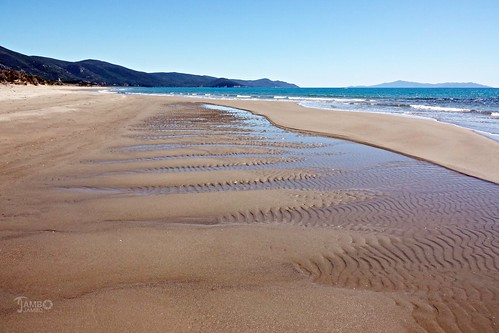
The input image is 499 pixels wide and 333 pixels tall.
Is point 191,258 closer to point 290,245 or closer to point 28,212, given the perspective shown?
point 290,245

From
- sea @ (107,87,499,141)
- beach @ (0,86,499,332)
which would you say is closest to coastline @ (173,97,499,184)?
beach @ (0,86,499,332)

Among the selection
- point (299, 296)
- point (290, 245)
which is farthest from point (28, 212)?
point (299, 296)

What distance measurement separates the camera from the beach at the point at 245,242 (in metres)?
4.20

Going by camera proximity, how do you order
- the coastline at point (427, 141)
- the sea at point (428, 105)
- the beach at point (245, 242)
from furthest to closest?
the sea at point (428, 105), the coastline at point (427, 141), the beach at point (245, 242)

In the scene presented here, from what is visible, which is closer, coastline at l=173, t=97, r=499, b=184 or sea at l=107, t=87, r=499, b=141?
coastline at l=173, t=97, r=499, b=184

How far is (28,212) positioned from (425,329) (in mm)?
6982

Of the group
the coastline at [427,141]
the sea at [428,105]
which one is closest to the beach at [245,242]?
the coastline at [427,141]

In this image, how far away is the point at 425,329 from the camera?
407cm

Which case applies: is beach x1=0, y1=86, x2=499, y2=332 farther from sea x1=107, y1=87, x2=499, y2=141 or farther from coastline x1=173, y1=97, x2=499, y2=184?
sea x1=107, y1=87, x2=499, y2=141

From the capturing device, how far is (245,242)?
6.13 metres

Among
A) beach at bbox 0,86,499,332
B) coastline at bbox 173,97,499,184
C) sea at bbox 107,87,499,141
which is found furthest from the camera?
sea at bbox 107,87,499,141

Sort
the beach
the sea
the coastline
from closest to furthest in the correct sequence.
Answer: the beach → the coastline → the sea

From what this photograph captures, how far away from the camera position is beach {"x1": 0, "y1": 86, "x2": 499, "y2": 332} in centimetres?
420

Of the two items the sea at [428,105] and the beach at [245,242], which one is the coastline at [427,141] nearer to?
the beach at [245,242]
